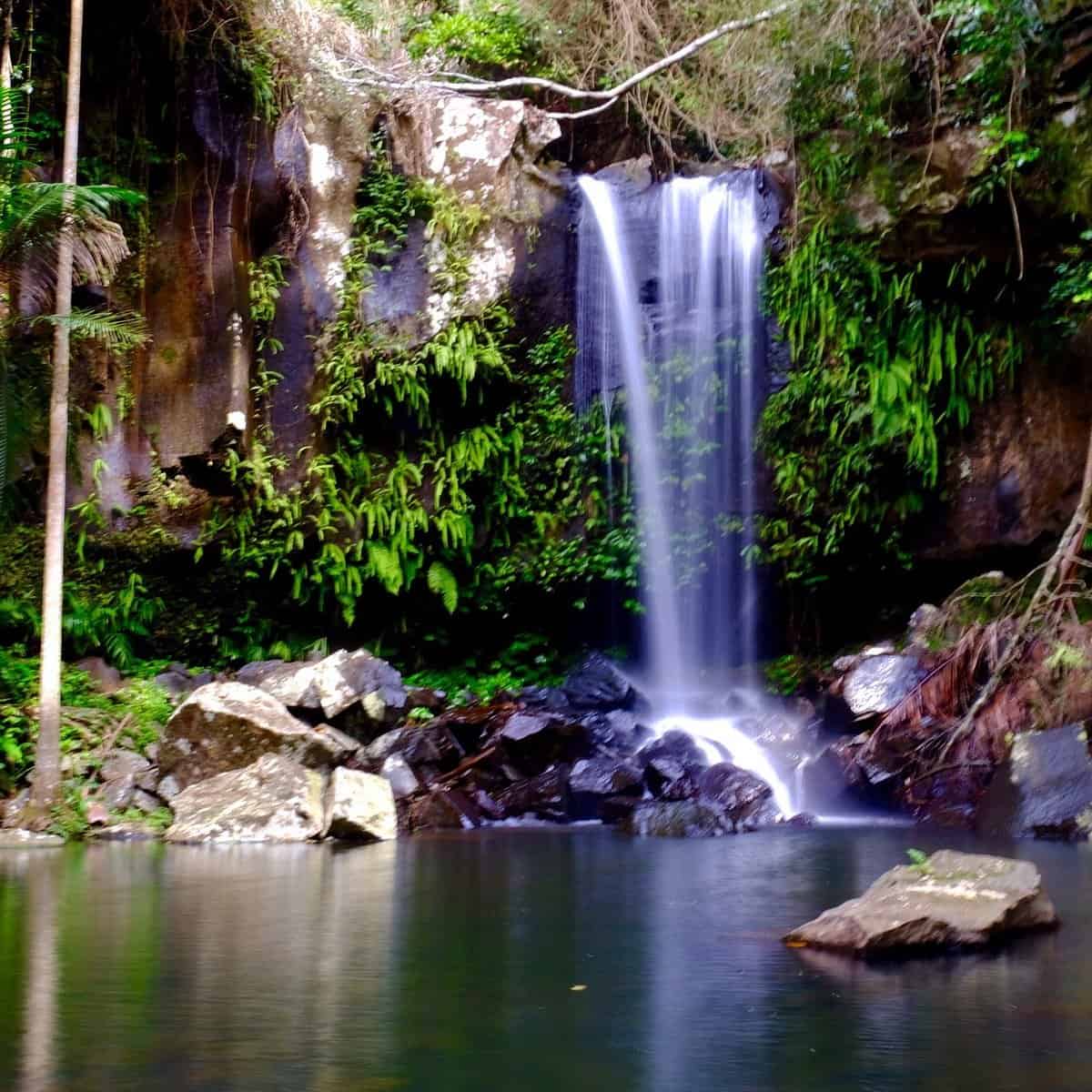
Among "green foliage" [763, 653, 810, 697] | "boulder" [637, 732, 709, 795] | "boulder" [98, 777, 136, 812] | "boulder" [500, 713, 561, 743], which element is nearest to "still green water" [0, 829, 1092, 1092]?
"boulder" [98, 777, 136, 812]

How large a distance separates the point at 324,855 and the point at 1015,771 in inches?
209

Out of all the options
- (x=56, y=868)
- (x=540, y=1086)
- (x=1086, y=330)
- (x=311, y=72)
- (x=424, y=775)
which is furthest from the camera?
(x=311, y=72)

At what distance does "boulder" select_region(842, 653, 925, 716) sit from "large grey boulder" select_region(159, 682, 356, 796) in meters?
4.95

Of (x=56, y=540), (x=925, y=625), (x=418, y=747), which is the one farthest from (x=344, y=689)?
(x=925, y=625)

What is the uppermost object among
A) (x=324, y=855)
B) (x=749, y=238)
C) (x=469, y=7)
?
(x=469, y=7)

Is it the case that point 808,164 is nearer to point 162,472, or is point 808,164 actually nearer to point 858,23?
point 858,23

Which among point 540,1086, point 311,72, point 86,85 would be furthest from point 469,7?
point 540,1086

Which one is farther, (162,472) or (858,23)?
(162,472)

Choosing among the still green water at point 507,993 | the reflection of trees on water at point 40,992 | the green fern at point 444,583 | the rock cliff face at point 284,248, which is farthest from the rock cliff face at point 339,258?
the reflection of trees on water at point 40,992

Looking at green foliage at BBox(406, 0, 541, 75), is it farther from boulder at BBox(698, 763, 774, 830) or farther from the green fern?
boulder at BBox(698, 763, 774, 830)

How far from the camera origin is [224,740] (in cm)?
982

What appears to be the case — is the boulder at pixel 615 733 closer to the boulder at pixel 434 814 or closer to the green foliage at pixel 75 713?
the boulder at pixel 434 814

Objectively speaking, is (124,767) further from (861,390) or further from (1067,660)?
(861,390)

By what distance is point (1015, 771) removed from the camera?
8.84 meters
